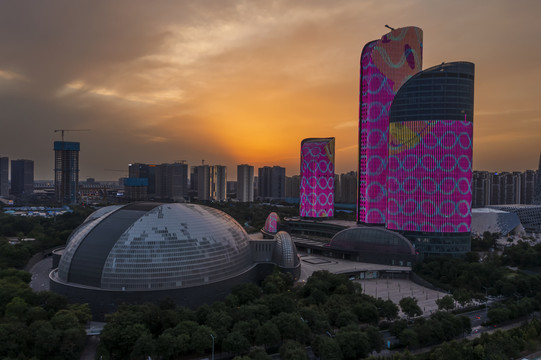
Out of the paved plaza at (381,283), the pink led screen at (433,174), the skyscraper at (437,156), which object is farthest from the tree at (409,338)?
the pink led screen at (433,174)

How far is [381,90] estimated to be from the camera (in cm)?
11919

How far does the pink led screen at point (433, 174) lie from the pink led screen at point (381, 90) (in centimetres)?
Result: 1272

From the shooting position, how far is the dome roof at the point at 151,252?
63.9 metres

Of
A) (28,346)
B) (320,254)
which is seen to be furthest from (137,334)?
(320,254)

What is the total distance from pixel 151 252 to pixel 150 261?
163 centimetres

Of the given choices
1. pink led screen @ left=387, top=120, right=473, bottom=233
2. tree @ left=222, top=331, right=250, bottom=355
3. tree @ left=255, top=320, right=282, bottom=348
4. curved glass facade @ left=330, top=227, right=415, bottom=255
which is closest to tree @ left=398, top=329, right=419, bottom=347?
tree @ left=255, top=320, right=282, bottom=348

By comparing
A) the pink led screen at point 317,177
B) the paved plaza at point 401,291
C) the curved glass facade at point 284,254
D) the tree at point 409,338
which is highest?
the pink led screen at point 317,177

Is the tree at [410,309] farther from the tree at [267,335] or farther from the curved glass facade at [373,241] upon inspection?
the curved glass facade at [373,241]

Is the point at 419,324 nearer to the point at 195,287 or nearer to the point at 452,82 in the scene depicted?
the point at 195,287

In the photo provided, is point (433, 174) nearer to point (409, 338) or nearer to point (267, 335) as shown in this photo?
point (409, 338)

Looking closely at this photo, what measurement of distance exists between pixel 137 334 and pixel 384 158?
9396 cm

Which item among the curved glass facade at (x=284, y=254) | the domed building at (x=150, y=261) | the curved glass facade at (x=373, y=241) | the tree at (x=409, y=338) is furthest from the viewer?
the curved glass facade at (x=373, y=241)

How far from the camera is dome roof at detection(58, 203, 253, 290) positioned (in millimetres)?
63906

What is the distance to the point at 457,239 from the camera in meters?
103
